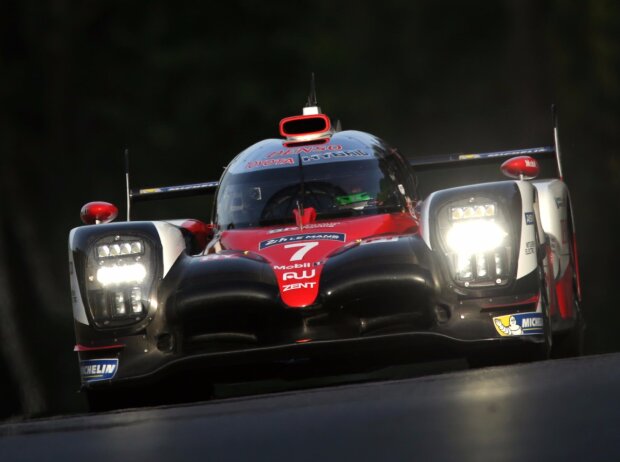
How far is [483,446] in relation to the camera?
3.21 m

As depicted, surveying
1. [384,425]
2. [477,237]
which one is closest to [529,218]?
[477,237]

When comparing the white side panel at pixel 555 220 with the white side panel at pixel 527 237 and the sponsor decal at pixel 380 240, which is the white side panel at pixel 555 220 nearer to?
the white side panel at pixel 527 237

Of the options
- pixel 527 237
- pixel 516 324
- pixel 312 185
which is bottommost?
pixel 516 324

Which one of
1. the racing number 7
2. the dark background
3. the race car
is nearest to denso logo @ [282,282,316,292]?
the race car

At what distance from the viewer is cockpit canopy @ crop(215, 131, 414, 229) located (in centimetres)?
774

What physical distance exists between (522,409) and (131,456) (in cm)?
91

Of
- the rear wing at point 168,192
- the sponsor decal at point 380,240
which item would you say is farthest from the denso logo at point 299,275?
the rear wing at point 168,192

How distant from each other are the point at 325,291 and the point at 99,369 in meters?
1.11

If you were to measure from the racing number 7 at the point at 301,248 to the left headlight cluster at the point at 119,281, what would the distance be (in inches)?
24.2

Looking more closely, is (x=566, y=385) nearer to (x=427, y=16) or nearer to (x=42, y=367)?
→ (x=42, y=367)

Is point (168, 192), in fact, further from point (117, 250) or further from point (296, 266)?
point (296, 266)

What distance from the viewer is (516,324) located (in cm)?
650

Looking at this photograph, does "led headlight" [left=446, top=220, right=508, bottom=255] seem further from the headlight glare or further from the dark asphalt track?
the dark asphalt track

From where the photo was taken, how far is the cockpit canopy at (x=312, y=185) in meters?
7.74
